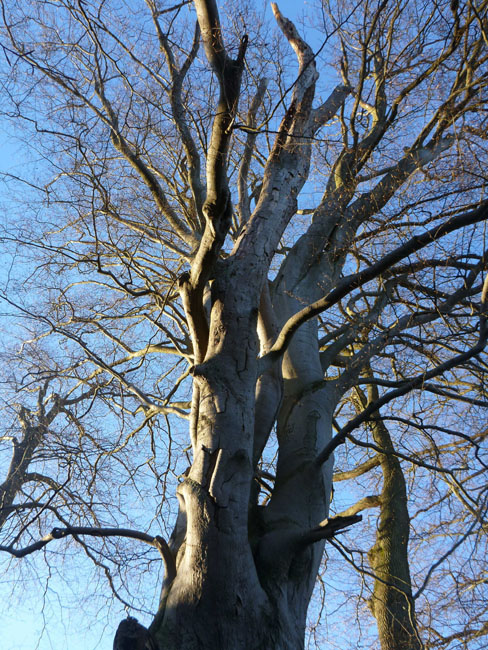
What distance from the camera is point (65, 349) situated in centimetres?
525

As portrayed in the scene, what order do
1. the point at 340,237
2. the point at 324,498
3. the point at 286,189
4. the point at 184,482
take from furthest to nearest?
the point at 340,237, the point at 286,189, the point at 324,498, the point at 184,482

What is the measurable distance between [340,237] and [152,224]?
5.79 ft

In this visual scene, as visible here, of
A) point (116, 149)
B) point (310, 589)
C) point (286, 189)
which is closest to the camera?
point (310, 589)

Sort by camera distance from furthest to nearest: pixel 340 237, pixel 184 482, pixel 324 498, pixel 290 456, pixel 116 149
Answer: pixel 340 237, pixel 116 149, pixel 290 456, pixel 324 498, pixel 184 482

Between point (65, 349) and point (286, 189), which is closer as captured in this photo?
point (286, 189)

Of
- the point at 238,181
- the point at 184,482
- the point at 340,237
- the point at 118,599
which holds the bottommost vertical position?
the point at 118,599

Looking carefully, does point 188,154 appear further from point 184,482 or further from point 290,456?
point 184,482

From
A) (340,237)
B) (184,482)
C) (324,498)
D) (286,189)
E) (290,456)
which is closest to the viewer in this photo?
(184,482)

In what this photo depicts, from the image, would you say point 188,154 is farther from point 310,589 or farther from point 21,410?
point 310,589

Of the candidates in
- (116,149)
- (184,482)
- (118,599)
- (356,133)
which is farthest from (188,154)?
(118,599)

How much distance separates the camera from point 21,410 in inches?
188

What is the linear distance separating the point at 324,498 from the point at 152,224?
2989 millimetres

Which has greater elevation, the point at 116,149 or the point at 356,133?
the point at 356,133

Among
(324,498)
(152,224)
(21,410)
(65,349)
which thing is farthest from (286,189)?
(21,410)
